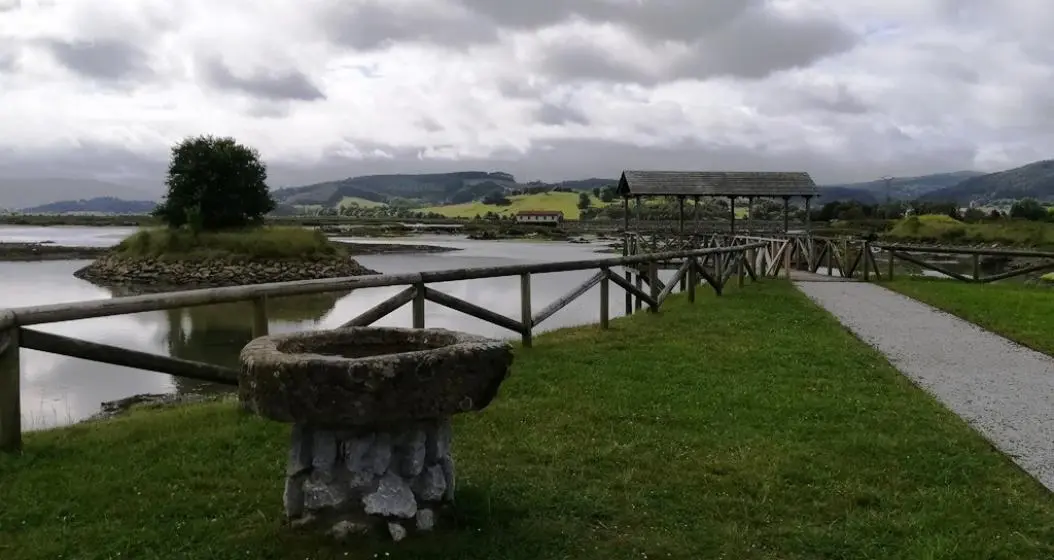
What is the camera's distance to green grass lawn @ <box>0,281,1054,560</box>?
3.91 meters

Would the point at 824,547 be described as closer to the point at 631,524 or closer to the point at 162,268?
the point at 631,524

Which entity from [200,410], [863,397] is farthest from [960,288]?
[200,410]

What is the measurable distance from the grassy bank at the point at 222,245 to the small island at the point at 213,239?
2.0 inches

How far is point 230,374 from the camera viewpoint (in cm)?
584

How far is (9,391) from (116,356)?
25.1 inches

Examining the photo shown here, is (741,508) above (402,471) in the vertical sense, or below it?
below

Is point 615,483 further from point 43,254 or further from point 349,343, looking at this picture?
point 43,254

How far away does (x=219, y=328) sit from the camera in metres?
20.9

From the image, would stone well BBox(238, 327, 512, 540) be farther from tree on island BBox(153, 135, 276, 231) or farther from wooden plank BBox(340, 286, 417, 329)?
tree on island BBox(153, 135, 276, 231)

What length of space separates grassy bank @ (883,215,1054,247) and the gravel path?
138 ft

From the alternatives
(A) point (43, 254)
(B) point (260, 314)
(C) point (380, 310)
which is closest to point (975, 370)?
(C) point (380, 310)

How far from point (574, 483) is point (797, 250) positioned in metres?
26.1

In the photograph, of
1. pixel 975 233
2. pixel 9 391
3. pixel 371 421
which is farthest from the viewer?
pixel 975 233

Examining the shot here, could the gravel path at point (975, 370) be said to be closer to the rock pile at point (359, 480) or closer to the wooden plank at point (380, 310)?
the rock pile at point (359, 480)
